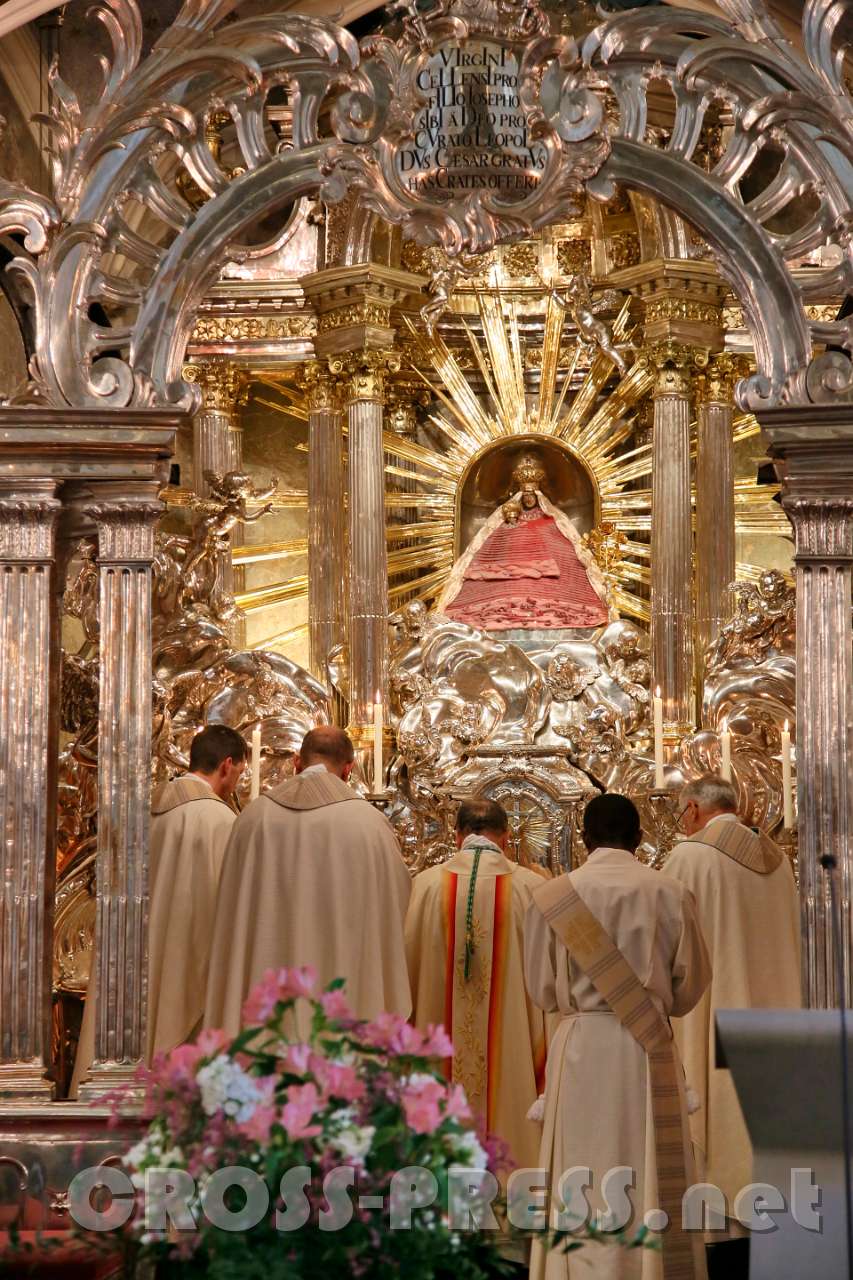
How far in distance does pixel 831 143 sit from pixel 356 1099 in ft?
Answer: 16.3

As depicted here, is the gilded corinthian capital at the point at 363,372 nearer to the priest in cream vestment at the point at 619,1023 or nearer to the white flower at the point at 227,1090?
the priest in cream vestment at the point at 619,1023

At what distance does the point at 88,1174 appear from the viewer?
6.54 m

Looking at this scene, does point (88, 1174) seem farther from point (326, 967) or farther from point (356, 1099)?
point (356, 1099)

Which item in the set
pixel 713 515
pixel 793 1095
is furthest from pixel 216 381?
pixel 793 1095

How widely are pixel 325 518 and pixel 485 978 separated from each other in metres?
5.91

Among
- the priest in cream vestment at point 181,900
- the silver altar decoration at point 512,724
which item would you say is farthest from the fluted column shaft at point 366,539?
the priest in cream vestment at point 181,900

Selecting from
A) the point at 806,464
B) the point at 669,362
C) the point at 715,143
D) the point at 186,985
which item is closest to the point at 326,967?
the point at 186,985

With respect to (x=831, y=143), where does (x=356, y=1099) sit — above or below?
below

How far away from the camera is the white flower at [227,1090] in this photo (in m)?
3.78

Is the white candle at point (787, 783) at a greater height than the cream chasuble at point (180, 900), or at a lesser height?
greater

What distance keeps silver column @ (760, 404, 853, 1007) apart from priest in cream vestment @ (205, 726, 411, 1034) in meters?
1.59

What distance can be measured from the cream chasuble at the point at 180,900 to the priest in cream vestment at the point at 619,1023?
6.42ft

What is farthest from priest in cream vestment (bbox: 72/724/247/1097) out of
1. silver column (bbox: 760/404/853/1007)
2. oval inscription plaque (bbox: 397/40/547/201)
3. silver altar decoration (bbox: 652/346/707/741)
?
silver altar decoration (bbox: 652/346/707/741)

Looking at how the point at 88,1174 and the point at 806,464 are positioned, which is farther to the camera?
the point at 806,464
